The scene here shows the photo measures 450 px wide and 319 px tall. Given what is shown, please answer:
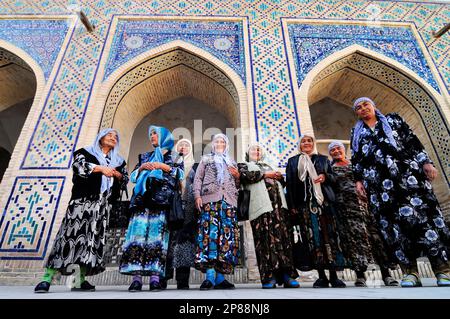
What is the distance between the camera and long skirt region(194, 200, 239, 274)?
1.56 metres

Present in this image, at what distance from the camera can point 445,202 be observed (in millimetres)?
3482

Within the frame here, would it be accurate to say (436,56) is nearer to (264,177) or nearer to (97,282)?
(264,177)

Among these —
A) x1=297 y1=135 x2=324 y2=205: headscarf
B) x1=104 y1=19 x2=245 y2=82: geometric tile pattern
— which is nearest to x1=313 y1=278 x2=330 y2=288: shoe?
x1=297 y1=135 x2=324 y2=205: headscarf

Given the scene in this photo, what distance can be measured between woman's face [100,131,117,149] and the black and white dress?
0.47 ft

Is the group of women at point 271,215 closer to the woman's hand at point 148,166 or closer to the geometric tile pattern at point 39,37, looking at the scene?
the woman's hand at point 148,166

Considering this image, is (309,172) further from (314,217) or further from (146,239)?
(146,239)

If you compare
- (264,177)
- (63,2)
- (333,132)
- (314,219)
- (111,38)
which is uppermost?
(63,2)

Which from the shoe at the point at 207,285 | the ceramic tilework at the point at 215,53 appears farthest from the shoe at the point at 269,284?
the ceramic tilework at the point at 215,53

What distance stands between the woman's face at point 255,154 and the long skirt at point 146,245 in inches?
28.6

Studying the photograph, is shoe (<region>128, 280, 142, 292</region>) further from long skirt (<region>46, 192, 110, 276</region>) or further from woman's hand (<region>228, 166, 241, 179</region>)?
woman's hand (<region>228, 166, 241, 179</region>)

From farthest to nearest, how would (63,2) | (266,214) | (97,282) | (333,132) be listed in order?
(333,132) < (63,2) < (97,282) < (266,214)
